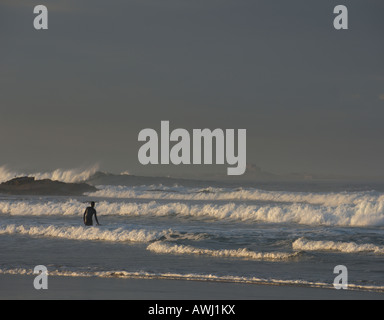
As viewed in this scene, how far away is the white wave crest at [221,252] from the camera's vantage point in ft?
51.6

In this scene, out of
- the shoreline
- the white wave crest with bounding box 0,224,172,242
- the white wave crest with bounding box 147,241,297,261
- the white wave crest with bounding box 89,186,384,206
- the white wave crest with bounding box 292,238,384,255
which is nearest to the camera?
the shoreline

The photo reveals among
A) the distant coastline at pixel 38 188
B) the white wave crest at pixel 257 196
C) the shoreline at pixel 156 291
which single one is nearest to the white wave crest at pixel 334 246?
the shoreline at pixel 156 291

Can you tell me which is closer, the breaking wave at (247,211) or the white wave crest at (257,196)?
the breaking wave at (247,211)

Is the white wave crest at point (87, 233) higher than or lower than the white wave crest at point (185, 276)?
higher

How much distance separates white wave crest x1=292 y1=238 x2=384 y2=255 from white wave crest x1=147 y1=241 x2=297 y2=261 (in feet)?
5.17

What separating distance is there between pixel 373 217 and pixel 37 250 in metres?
13.5

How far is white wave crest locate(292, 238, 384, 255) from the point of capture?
1680 centimetres

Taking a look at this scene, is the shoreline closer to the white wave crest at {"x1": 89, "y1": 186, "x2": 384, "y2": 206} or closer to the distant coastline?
the white wave crest at {"x1": 89, "y1": 186, "x2": 384, "y2": 206}

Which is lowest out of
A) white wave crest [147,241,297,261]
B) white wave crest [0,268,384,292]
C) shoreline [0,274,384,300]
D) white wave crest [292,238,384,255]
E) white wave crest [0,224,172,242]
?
shoreline [0,274,384,300]

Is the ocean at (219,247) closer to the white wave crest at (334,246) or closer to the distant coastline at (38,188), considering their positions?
the white wave crest at (334,246)

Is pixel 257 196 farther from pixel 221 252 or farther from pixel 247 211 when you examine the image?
pixel 221 252

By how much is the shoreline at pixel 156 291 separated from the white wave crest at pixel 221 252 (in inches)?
145

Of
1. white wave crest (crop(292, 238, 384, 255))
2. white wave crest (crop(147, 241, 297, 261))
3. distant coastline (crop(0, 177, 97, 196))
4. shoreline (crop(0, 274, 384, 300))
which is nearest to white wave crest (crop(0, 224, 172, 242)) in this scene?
white wave crest (crop(147, 241, 297, 261))
